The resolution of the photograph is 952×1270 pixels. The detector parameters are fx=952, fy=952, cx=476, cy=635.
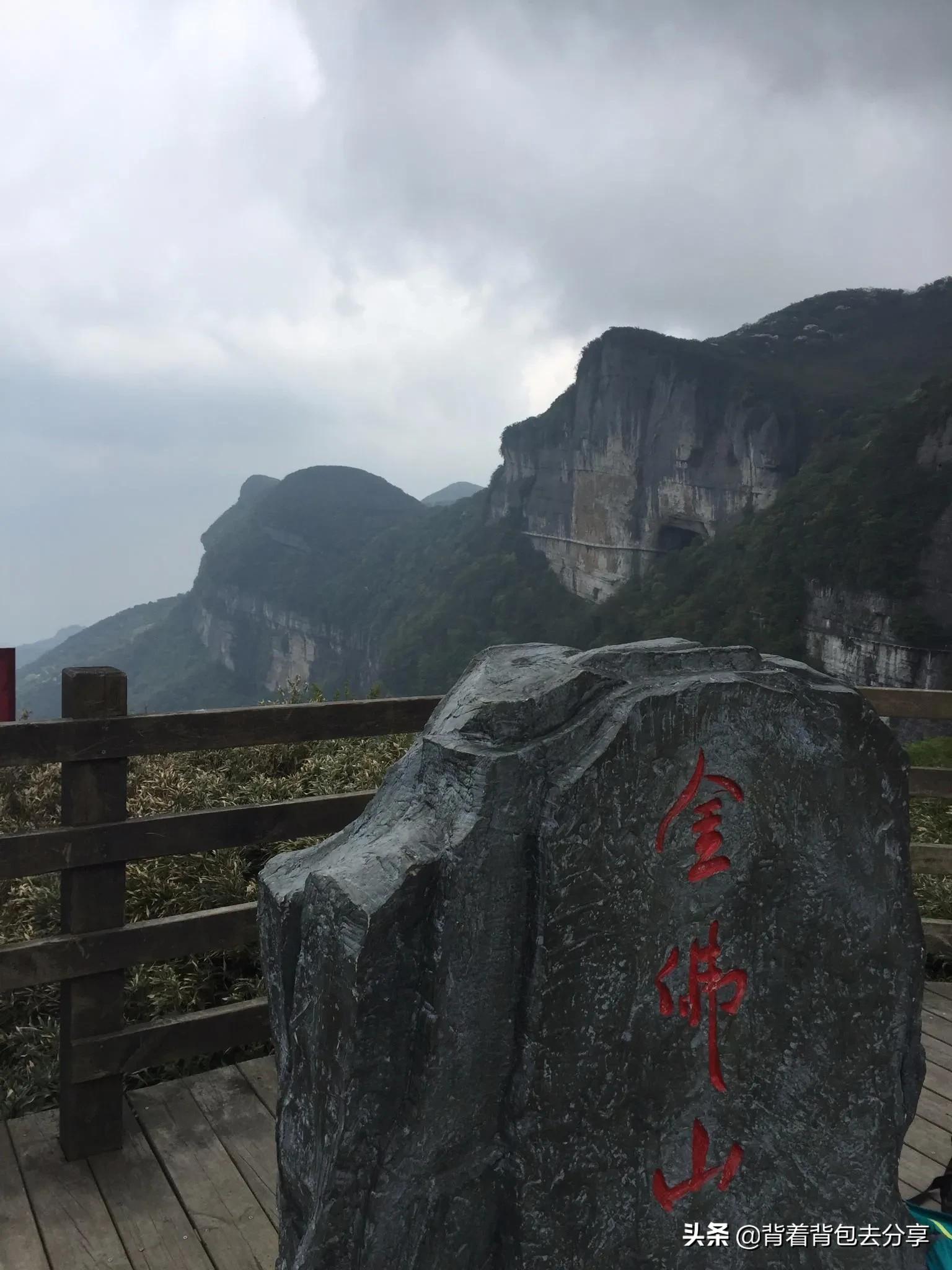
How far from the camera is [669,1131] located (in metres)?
1.85

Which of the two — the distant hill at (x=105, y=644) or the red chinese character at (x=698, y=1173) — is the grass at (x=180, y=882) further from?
the distant hill at (x=105, y=644)

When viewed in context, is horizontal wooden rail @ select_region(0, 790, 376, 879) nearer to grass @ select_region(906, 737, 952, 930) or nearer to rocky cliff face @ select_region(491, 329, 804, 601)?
grass @ select_region(906, 737, 952, 930)

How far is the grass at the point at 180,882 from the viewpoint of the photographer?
3236 mm

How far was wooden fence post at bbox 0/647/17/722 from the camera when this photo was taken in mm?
3342

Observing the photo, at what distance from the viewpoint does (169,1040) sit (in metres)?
2.81

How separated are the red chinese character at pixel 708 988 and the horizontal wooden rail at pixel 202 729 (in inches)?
55.3

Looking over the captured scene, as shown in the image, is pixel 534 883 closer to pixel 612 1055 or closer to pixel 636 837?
pixel 636 837

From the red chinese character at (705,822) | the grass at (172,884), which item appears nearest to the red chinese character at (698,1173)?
the red chinese character at (705,822)

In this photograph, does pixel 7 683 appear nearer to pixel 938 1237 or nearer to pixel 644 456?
pixel 938 1237

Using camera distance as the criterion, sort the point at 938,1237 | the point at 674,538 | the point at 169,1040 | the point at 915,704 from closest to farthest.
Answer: the point at 938,1237 < the point at 169,1040 < the point at 915,704 < the point at 674,538

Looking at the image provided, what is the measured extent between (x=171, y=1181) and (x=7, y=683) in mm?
1748

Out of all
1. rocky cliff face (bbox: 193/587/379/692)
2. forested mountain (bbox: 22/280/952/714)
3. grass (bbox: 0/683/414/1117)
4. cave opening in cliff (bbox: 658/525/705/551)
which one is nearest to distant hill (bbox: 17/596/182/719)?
forested mountain (bbox: 22/280/952/714)

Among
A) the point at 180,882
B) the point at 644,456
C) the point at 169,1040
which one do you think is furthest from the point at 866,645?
the point at 169,1040

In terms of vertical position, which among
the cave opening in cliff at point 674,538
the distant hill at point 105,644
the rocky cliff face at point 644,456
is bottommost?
the distant hill at point 105,644
